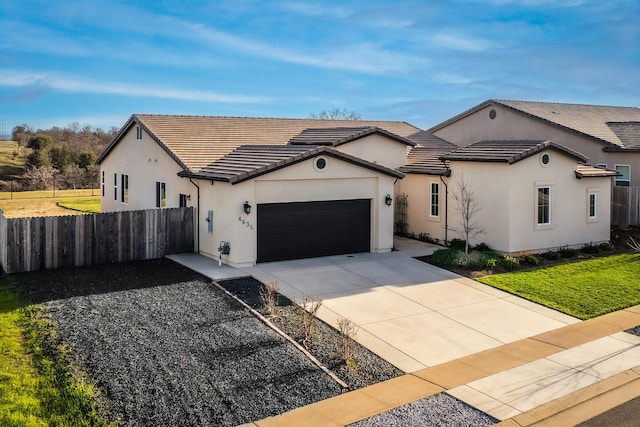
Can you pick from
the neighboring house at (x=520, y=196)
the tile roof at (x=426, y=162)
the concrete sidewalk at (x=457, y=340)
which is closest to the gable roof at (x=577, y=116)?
the tile roof at (x=426, y=162)

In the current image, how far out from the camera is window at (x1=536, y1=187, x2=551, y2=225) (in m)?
18.9

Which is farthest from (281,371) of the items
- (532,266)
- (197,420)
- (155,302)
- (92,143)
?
(92,143)

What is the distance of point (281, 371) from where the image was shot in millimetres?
9188

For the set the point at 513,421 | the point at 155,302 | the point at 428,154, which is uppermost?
the point at 428,154

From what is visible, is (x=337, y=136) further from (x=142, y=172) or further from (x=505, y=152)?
(x=142, y=172)

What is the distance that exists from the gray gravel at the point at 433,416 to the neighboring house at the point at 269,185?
9.21 meters

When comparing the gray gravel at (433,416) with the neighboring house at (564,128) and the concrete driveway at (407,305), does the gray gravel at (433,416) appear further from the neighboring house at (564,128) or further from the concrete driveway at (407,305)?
the neighboring house at (564,128)

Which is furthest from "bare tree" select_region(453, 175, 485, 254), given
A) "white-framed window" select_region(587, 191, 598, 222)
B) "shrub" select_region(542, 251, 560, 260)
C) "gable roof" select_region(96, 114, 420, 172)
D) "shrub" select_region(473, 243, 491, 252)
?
"gable roof" select_region(96, 114, 420, 172)

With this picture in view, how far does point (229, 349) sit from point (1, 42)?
25.9 m

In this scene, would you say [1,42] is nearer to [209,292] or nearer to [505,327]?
[209,292]

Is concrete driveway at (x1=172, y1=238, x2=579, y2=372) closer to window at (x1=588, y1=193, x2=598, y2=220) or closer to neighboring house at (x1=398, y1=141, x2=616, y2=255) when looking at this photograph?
neighboring house at (x1=398, y1=141, x2=616, y2=255)

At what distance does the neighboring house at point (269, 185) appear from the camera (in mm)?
16781

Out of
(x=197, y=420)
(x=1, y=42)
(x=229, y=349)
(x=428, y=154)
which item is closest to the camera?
(x=197, y=420)

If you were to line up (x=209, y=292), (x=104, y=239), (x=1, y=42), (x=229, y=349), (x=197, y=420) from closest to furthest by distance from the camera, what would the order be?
(x=197, y=420), (x=229, y=349), (x=209, y=292), (x=104, y=239), (x=1, y=42)
